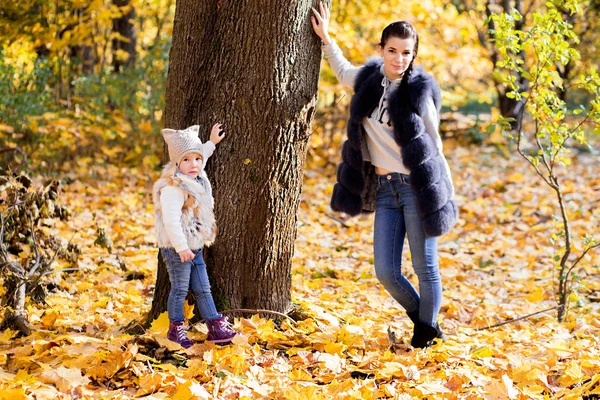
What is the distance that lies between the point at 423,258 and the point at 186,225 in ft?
4.14

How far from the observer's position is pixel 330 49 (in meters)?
3.77

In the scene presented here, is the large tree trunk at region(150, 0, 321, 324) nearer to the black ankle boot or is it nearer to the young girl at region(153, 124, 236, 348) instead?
the young girl at region(153, 124, 236, 348)

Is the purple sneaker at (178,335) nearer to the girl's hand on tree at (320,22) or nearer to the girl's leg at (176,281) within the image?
the girl's leg at (176,281)

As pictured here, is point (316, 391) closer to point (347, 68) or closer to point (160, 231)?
point (160, 231)

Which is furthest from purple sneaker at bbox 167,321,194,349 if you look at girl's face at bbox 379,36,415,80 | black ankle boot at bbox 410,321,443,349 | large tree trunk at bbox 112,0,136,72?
large tree trunk at bbox 112,0,136,72

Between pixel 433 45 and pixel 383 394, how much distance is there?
8724 millimetres

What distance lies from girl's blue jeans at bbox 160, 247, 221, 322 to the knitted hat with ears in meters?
0.47

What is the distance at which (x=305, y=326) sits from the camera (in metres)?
3.82

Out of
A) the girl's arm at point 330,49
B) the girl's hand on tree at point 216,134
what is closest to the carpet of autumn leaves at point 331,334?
the girl's hand on tree at point 216,134

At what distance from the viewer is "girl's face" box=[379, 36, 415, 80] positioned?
11.5 ft

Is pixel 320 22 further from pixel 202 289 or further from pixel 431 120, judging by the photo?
pixel 202 289

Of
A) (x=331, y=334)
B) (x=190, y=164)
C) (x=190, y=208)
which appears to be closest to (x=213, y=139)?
(x=190, y=164)

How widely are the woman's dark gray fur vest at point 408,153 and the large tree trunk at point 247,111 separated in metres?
0.27

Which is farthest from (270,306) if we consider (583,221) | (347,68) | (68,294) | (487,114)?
(487,114)
